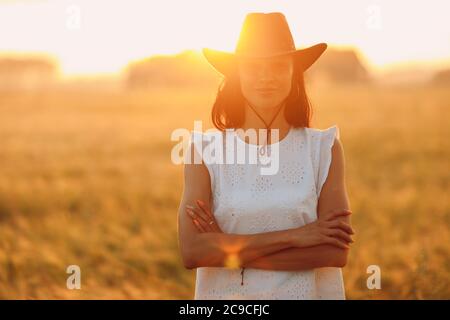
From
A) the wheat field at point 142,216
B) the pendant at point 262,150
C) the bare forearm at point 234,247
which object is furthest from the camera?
the wheat field at point 142,216

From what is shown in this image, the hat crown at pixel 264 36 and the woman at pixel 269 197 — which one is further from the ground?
the hat crown at pixel 264 36

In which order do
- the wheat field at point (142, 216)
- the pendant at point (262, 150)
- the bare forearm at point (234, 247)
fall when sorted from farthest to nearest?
the wheat field at point (142, 216), the pendant at point (262, 150), the bare forearm at point (234, 247)

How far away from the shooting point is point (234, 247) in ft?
8.70

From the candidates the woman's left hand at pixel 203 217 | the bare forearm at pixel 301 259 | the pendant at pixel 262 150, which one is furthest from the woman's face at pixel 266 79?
the bare forearm at pixel 301 259

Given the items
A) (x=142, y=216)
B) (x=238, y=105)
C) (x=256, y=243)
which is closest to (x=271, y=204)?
(x=256, y=243)

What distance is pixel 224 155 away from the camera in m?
2.78

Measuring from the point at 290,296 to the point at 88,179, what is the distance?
9.67 m

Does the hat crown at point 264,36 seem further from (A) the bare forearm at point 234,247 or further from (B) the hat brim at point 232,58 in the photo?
(A) the bare forearm at point 234,247

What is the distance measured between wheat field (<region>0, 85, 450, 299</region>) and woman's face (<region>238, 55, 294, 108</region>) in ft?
1.26

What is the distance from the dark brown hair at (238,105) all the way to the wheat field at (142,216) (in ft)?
0.74

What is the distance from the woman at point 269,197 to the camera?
2.67 m

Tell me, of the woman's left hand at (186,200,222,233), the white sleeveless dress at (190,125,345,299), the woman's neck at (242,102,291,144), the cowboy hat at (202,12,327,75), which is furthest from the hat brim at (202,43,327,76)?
the woman's left hand at (186,200,222,233)
